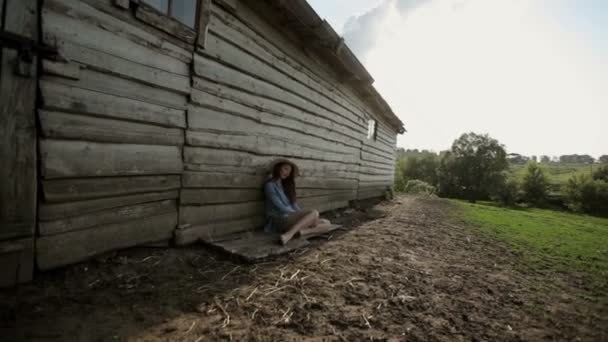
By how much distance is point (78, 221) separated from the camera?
2236mm

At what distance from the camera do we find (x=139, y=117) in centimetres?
257

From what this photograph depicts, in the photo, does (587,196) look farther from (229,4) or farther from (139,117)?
(139,117)

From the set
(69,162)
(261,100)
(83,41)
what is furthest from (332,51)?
(69,162)

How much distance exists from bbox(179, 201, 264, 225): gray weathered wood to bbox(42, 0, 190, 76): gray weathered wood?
5.28 feet

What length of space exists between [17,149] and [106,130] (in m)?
0.58

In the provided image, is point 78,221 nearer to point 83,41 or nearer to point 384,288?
point 83,41

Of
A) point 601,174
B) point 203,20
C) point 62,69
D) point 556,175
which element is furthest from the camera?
point 556,175

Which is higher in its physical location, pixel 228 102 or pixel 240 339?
pixel 228 102

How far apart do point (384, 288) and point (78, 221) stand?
2.74m

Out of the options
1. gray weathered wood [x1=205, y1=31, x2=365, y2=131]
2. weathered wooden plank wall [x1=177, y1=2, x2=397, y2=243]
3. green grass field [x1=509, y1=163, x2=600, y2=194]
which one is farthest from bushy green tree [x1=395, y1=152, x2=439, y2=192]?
A: gray weathered wood [x1=205, y1=31, x2=365, y2=131]

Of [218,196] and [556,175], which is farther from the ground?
[556,175]

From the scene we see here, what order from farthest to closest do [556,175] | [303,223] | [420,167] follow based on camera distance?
1. [556,175]
2. [420,167]
3. [303,223]

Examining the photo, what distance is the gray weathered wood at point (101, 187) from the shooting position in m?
2.07

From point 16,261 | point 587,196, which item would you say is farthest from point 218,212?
point 587,196
